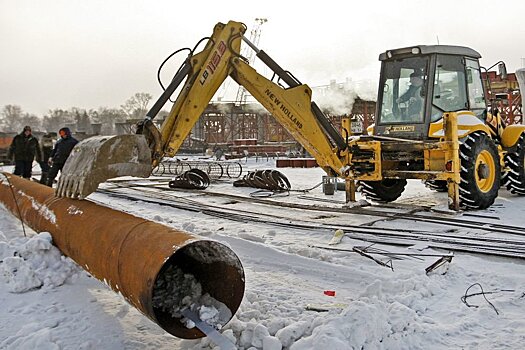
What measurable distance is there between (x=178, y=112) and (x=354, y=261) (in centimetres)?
405

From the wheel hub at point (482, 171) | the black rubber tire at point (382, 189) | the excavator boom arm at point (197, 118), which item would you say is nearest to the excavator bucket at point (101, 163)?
the excavator boom arm at point (197, 118)

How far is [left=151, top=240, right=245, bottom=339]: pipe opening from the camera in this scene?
3.40 meters

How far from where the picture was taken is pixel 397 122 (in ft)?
32.3

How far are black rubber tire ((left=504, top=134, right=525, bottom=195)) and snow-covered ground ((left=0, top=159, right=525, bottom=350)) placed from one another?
5615mm

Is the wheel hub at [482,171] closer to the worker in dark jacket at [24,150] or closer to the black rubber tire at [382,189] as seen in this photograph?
the black rubber tire at [382,189]

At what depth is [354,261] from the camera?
548 cm

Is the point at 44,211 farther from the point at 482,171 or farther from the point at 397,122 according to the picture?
the point at 482,171

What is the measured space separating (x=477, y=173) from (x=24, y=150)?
11118mm

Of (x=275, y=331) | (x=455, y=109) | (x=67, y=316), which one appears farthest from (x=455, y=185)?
(x=67, y=316)

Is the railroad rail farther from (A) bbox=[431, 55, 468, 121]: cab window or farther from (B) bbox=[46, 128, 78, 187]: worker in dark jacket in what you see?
(A) bbox=[431, 55, 468, 121]: cab window

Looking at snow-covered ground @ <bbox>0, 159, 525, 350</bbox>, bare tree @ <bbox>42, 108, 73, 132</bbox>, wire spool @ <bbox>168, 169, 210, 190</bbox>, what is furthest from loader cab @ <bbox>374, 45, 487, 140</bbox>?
bare tree @ <bbox>42, 108, 73, 132</bbox>

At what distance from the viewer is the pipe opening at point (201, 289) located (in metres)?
3.40

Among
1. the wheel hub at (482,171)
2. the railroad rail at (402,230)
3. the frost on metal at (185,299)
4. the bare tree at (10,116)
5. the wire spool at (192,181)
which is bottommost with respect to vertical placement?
the railroad rail at (402,230)

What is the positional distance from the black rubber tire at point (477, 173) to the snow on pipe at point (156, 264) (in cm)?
647
